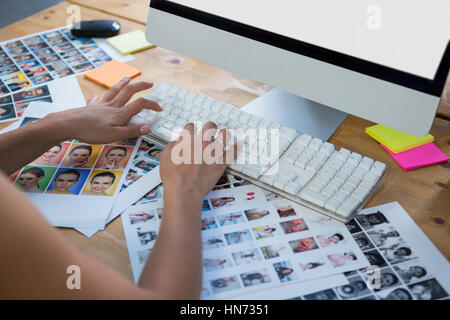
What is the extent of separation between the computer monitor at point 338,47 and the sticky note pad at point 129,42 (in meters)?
0.26

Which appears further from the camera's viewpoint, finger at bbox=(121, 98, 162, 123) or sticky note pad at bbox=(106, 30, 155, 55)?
sticky note pad at bbox=(106, 30, 155, 55)

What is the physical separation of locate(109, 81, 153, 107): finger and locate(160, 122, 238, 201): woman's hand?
0.18m

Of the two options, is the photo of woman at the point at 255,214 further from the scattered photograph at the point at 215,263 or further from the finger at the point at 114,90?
the finger at the point at 114,90

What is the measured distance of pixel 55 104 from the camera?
34.4 inches

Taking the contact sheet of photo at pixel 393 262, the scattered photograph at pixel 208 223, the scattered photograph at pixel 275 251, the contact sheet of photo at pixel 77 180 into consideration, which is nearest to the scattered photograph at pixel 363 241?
the contact sheet of photo at pixel 393 262

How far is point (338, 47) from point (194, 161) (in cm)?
30

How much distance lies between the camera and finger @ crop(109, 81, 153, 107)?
0.83 meters

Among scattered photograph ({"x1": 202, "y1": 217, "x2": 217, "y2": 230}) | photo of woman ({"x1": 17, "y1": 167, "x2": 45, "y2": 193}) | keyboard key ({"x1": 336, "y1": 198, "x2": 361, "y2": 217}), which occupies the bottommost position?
photo of woman ({"x1": 17, "y1": 167, "x2": 45, "y2": 193})

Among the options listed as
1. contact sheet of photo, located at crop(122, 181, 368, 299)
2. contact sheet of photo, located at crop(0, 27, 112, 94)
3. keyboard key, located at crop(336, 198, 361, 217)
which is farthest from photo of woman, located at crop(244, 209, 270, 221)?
contact sheet of photo, located at crop(0, 27, 112, 94)

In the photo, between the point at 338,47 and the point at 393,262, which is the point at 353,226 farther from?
the point at 338,47

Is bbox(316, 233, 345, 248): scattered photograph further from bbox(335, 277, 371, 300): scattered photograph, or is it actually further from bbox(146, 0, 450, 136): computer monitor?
bbox(146, 0, 450, 136): computer monitor

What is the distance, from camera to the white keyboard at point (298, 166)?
621mm
